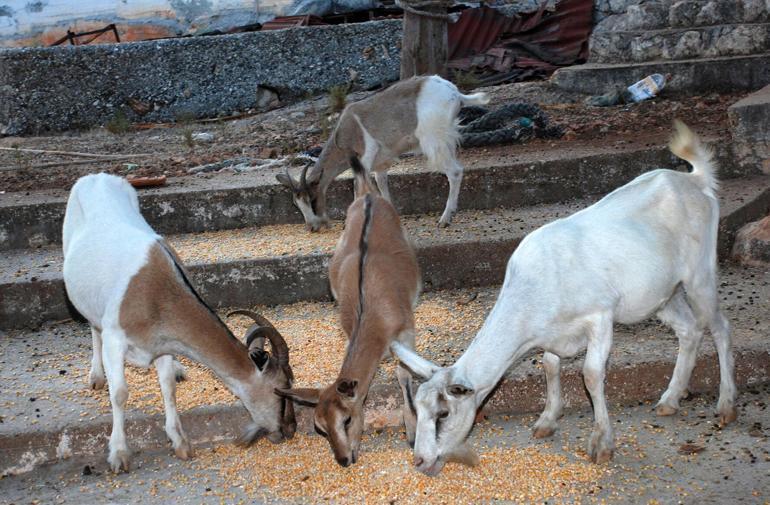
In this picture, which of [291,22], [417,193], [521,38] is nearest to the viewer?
[417,193]

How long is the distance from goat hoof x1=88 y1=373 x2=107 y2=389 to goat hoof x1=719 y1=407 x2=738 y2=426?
3.56 m

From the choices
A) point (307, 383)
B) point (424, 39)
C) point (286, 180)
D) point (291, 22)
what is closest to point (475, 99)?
point (424, 39)

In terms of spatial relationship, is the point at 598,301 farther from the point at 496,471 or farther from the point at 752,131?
the point at 752,131

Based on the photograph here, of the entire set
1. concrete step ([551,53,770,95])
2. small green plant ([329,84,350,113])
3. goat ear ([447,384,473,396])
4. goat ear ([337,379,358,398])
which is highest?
concrete step ([551,53,770,95])

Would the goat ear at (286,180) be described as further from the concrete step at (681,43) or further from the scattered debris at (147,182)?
the concrete step at (681,43)

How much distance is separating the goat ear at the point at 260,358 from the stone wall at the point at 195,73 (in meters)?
8.24

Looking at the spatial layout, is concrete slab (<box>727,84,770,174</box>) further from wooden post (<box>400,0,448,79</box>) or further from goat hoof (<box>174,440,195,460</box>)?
goat hoof (<box>174,440,195,460</box>)

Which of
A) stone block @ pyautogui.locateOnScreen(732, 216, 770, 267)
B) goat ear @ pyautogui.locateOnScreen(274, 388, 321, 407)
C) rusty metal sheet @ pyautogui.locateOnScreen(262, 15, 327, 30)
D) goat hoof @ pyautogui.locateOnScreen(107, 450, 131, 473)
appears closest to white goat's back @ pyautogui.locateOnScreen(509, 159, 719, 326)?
goat ear @ pyautogui.locateOnScreen(274, 388, 321, 407)

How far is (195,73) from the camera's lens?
1230 cm

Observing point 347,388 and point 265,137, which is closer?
point 347,388

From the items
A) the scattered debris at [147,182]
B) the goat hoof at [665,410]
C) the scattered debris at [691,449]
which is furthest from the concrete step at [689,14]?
the scattered debris at [691,449]

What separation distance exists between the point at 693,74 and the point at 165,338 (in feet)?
20.8

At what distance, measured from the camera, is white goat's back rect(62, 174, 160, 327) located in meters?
4.77

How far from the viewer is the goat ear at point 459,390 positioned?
385 centimetres
